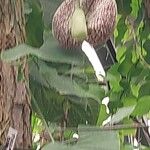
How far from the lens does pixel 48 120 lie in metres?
0.85

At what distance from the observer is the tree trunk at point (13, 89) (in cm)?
67

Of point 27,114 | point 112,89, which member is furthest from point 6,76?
point 112,89

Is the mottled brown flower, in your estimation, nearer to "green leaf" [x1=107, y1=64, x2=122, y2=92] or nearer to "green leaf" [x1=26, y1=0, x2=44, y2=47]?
"green leaf" [x1=26, y1=0, x2=44, y2=47]

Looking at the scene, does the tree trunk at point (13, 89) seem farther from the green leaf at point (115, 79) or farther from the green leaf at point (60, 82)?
the green leaf at point (115, 79)

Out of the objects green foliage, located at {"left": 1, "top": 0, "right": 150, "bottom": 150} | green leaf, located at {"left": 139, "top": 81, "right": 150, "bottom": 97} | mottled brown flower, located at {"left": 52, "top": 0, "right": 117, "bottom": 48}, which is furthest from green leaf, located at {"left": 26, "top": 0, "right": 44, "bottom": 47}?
green leaf, located at {"left": 139, "top": 81, "right": 150, "bottom": 97}

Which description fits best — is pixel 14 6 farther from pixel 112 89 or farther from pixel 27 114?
pixel 112 89

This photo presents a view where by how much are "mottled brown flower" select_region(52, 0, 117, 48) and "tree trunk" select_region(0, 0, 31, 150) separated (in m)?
0.06

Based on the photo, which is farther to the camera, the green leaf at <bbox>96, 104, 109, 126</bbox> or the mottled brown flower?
the green leaf at <bbox>96, 104, 109, 126</bbox>

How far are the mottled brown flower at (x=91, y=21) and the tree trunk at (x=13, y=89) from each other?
0.21 ft

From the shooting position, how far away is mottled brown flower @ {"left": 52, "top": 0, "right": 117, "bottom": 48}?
640 millimetres

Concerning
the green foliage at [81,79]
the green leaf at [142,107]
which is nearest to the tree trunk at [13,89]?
the green foliage at [81,79]

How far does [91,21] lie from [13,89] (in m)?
0.11

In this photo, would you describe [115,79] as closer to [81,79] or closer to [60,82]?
[81,79]

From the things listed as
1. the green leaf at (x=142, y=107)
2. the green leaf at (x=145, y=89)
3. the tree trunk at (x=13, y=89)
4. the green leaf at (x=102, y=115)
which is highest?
the tree trunk at (x=13, y=89)
